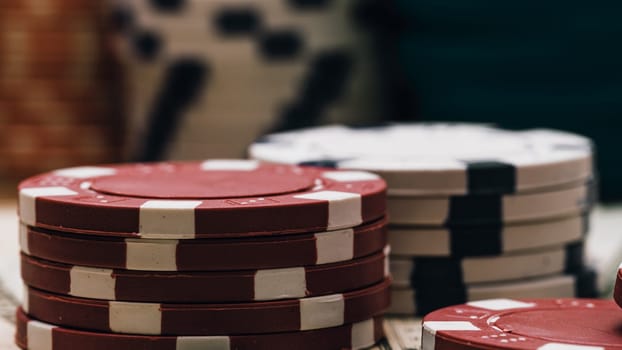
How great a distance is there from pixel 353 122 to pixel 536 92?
0.48 meters

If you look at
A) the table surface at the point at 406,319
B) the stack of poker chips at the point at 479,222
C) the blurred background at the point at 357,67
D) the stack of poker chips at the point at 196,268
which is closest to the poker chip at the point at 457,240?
the stack of poker chips at the point at 479,222

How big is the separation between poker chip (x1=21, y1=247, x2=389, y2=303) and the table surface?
18cm

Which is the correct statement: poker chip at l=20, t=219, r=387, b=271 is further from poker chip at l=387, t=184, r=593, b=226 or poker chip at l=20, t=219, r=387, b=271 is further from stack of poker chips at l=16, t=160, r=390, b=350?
poker chip at l=387, t=184, r=593, b=226

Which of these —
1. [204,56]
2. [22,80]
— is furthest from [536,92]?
[22,80]

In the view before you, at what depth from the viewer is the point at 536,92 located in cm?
297

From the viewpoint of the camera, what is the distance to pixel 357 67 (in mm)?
3100

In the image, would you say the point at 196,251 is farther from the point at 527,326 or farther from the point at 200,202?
the point at 527,326

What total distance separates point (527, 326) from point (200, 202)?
42 cm

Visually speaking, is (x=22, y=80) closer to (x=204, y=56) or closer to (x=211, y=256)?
(x=204, y=56)

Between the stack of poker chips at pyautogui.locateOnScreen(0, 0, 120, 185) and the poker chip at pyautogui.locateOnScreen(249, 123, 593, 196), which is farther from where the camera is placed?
the stack of poker chips at pyautogui.locateOnScreen(0, 0, 120, 185)

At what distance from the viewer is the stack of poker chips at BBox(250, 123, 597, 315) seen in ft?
5.89

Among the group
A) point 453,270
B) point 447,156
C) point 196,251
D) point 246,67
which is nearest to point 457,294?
point 453,270

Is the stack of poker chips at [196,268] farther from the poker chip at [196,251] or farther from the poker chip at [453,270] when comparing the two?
the poker chip at [453,270]

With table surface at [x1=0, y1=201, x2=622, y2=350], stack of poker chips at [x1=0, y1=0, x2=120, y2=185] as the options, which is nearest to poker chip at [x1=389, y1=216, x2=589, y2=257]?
table surface at [x1=0, y1=201, x2=622, y2=350]
